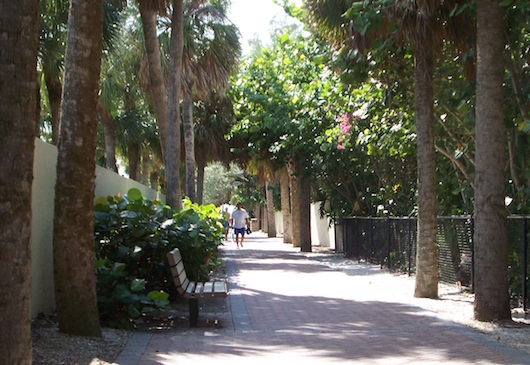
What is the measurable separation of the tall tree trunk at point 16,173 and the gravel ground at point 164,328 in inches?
101

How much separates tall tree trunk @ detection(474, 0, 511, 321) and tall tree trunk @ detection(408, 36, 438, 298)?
246 cm

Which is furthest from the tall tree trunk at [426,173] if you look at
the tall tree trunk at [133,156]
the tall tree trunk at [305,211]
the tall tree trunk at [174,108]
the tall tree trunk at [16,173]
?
the tall tree trunk at [133,156]

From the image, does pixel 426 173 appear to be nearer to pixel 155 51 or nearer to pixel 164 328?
pixel 164 328

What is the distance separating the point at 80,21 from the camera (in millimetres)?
8242

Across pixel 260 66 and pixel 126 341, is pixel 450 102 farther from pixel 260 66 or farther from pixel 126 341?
pixel 260 66

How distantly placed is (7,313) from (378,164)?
19.5 meters

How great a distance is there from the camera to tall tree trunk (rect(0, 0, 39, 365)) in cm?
437

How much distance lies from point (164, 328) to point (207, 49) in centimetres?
1388

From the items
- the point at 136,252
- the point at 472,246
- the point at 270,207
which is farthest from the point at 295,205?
the point at 136,252

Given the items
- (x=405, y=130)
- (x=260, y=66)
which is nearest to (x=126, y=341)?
(x=405, y=130)

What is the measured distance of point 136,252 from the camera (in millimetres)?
10141

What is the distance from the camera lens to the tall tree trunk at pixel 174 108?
18094 millimetres

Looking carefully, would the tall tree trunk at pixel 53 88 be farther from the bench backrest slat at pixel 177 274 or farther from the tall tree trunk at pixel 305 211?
the tall tree trunk at pixel 305 211

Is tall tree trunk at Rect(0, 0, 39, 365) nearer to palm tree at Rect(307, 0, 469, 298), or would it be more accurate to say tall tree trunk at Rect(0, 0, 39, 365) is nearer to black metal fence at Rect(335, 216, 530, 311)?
palm tree at Rect(307, 0, 469, 298)
